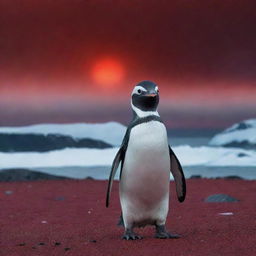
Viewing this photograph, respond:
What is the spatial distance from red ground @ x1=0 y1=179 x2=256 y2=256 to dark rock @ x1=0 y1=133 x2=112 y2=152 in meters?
2.14

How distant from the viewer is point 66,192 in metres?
14.8

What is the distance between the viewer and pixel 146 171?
637 centimetres

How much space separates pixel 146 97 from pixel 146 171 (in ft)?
2.45

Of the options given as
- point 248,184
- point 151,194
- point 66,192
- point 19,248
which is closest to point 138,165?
point 151,194

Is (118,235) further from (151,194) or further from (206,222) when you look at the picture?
(206,222)

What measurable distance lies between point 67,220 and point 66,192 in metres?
5.36

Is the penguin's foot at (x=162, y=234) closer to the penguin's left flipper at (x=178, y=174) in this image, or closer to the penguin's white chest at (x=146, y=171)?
the penguin's white chest at (x=146, y=171)

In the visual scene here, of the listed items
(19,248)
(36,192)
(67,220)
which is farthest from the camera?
(36,192)

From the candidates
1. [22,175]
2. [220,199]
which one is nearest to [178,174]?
[220,199]

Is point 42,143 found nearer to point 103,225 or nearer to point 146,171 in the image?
point 103,225

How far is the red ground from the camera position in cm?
599

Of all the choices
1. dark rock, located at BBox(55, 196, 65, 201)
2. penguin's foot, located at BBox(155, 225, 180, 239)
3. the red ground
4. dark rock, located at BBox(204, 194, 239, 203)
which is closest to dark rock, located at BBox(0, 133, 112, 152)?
the red ground

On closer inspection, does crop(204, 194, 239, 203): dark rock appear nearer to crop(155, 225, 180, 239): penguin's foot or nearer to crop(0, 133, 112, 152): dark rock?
crop(155, 225, 180, 239): penguin's foot

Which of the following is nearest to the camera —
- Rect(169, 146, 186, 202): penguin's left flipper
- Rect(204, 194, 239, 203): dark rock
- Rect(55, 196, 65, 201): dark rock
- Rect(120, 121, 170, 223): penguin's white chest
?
Rect(120, 121, 170, 223): penguin's white chest
